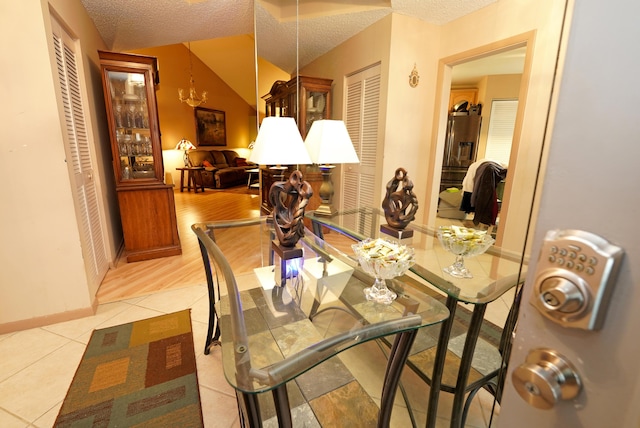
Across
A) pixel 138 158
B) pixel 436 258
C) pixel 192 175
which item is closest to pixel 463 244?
pixel 436 258

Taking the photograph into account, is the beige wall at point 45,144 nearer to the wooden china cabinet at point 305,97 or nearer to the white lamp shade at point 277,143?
the white lamp shade at point 277,143

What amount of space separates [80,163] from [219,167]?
18.4 feet

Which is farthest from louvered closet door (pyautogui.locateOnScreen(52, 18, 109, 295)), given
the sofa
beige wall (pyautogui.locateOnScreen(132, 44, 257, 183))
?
beige wall (pyautogui.locateOnScreen(132, 44, 257, 183))

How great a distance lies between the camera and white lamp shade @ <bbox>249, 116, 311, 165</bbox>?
1.53 metres

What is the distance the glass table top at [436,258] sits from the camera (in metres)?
0.93

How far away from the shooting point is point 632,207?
0.25 m

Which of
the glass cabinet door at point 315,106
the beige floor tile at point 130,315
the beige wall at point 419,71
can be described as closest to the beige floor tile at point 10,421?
the beige floor tile at point 130,315

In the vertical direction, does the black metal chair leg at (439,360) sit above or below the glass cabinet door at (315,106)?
below

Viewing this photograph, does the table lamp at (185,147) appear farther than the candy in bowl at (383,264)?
Yes

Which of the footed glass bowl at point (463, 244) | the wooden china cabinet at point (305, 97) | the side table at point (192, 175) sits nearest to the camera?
the footed glass bowl at point (463, 244)

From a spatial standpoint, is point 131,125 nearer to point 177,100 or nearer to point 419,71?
point 419,71

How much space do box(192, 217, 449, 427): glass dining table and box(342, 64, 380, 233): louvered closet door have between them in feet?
5.30

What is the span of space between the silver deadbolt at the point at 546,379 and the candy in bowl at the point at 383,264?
2.45 feet

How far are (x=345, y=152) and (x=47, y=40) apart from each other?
1.88m
